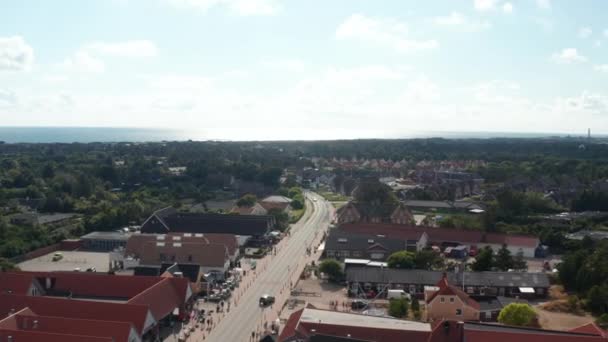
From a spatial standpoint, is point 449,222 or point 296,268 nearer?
point 296,268

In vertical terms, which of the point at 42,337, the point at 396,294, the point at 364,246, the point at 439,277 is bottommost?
the point at 396,294

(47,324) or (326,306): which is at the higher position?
(47,324)

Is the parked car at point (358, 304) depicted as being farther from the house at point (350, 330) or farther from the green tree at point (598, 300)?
the green tree at point (598, 300)

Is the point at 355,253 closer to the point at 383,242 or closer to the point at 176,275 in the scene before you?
the point at 383,242

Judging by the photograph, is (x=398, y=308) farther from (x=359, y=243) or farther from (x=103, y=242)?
(x=103, y=242)

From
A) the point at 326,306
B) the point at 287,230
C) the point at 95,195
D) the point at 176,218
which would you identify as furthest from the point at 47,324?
the point at 95,195

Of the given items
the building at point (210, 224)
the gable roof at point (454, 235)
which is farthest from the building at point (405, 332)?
the building at point (210, 224)

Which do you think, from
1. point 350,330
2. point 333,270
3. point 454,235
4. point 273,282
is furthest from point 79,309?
point 454,235
